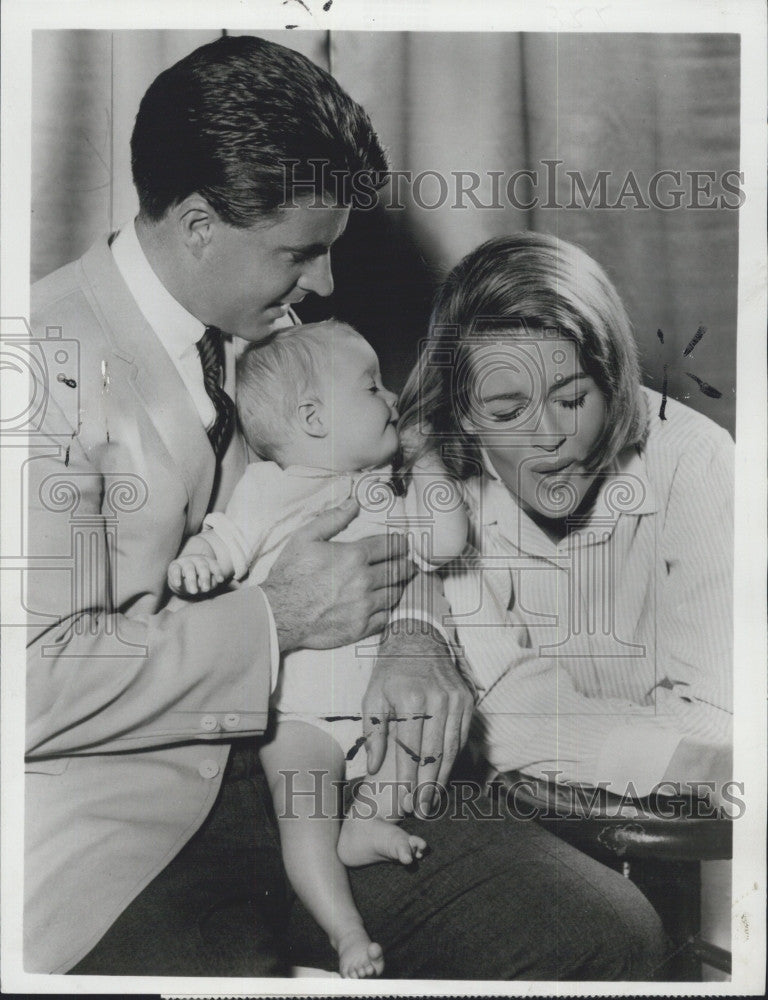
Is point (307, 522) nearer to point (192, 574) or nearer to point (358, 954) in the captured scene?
point (192, 574)

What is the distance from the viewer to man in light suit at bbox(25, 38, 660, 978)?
5.90 feet

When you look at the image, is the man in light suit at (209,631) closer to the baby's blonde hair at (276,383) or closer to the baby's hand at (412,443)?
the baby's blonde hair at (276,383)

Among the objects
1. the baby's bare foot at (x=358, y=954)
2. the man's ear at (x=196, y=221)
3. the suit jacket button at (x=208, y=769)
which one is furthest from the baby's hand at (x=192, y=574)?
the baby's bare foot at (x=358, y=954)

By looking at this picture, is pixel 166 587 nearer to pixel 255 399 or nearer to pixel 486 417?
pixel 255 399

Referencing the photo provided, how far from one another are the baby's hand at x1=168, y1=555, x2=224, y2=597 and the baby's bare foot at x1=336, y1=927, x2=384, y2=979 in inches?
25.3

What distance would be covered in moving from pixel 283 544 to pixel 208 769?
411 mm

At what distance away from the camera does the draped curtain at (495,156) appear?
186 cm

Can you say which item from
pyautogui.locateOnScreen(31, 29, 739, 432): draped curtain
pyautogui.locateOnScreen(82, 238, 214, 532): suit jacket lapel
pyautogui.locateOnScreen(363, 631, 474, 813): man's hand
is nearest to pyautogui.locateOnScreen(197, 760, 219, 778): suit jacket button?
pyautogui.locateOnScreen(363, 631, 474, 813): man's hand

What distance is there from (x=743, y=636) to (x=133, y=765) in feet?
3.67

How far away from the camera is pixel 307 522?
6.01 ft

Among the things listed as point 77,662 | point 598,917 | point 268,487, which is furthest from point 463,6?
point 598,917

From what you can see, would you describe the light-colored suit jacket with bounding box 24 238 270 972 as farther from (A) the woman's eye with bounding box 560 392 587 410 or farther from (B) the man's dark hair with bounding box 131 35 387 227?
(A) the woman's eye with bounding box 560 392 587 410

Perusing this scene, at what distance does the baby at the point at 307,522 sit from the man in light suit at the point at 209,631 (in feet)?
0.11

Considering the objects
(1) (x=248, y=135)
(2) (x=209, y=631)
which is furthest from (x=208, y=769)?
(1) (x=248, y=135)
